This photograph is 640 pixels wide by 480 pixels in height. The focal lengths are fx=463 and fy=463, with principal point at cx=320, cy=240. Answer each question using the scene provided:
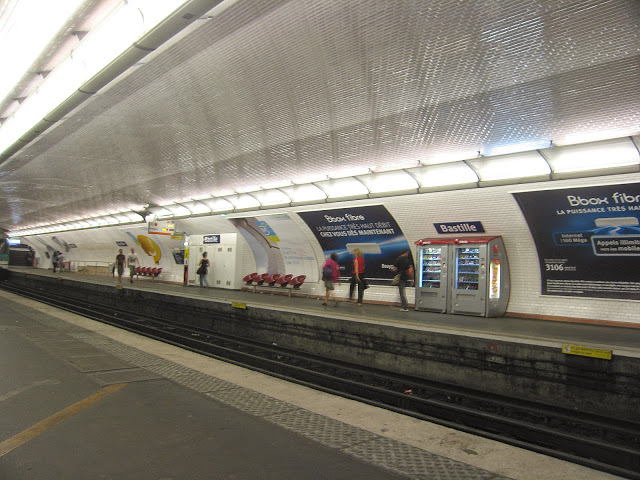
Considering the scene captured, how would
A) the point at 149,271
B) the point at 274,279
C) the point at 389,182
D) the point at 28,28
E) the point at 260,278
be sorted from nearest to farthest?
the point at 28,28 < the point at 389,182 < the point at 274,279 < the point at 260,278 < the point at 149,271

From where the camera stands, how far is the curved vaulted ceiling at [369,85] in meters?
5.75

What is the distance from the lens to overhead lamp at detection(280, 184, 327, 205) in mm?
12852

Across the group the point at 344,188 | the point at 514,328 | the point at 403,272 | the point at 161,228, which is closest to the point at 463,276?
the point at 403,272

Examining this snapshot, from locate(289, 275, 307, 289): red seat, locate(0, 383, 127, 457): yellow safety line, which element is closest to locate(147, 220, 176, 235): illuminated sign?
locate(289, 275, 307, 289): red seat

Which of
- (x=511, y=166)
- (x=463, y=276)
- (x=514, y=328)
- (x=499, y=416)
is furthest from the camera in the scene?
(x=463, y=276)

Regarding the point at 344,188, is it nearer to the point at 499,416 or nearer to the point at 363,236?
the point at 363,236

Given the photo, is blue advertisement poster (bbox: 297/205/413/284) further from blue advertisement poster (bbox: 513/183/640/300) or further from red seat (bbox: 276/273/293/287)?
blue advertisement poster (bbox: 513/183/640/300)

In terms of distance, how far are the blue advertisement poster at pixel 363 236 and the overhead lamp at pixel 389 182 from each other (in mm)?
698

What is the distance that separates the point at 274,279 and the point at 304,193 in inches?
168

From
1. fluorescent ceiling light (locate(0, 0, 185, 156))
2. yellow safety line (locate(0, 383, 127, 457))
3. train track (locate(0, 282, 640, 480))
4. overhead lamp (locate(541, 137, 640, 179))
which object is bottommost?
train track (locate(0, 282, 640, 480))

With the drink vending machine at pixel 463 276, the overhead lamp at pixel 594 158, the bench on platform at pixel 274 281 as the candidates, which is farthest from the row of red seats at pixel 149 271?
the overhead lamp at pixel 594 158

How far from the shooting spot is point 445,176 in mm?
10125

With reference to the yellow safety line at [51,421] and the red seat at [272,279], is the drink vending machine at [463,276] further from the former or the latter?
the yellow safety line at [51,421]

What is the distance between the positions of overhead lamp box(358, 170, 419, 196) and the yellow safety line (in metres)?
7.60
